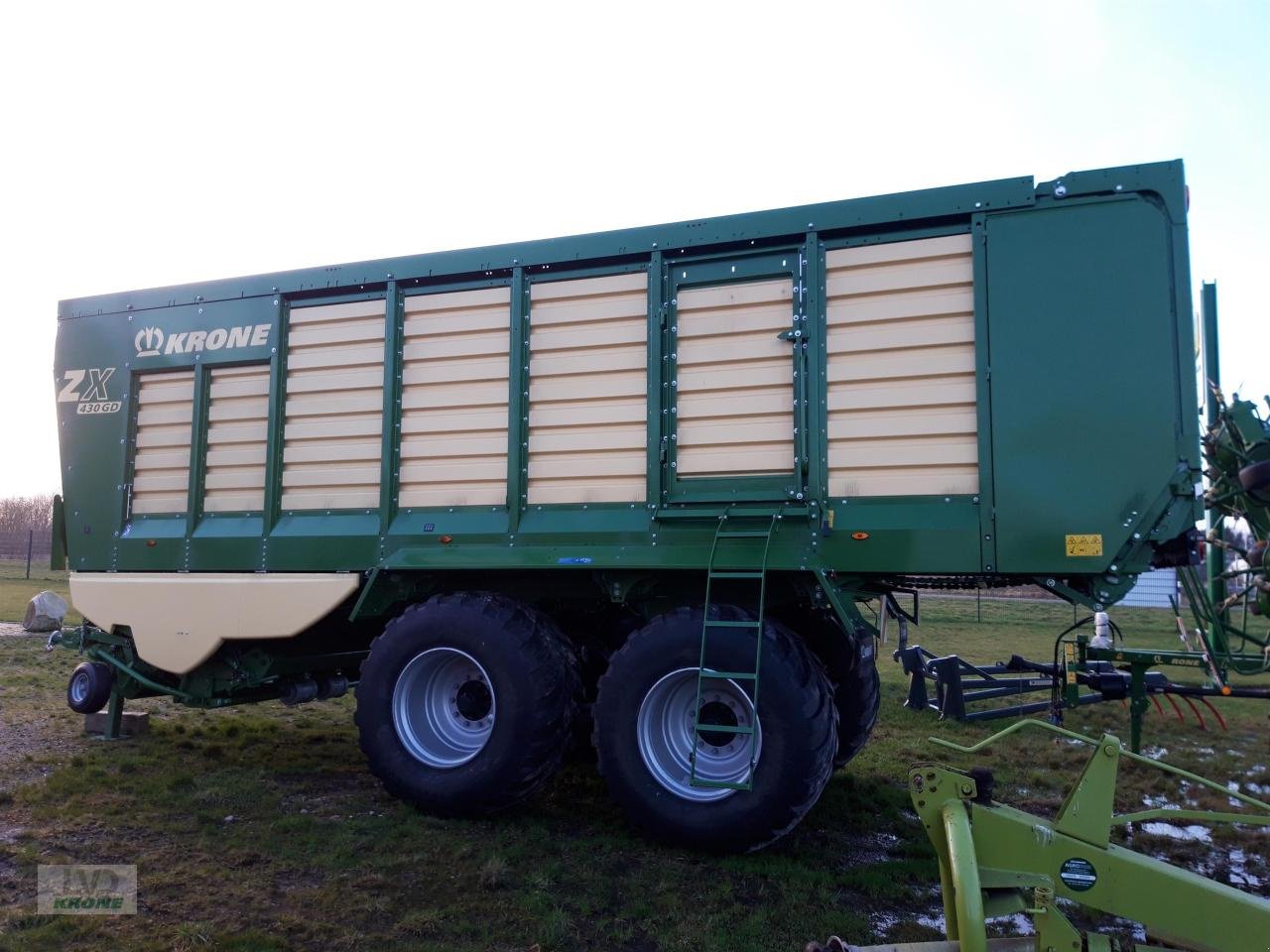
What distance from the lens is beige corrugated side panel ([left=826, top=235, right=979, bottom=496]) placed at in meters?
4.80

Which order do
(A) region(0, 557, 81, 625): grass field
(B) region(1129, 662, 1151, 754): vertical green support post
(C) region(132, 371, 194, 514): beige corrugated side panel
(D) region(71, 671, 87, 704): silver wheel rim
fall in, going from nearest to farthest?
(B) region(1129, 662, 1151, 754): vertical green support post
(C) region(132, 371, 194, 514): beige corrugated side panel
(D) region(71, 671, 87, 704): silver wheel rim
(A) region(0, 557, 81, 625): grass field

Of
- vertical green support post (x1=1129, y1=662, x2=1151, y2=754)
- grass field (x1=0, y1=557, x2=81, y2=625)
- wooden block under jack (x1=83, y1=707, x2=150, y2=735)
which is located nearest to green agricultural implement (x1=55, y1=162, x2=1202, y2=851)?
wooden block under jack (x1=83, y1=707, x2=150, y2=735)

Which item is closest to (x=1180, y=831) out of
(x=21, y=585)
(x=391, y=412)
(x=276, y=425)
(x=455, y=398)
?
(x=455, y=398)

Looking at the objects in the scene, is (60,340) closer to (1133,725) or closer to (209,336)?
(209,336)

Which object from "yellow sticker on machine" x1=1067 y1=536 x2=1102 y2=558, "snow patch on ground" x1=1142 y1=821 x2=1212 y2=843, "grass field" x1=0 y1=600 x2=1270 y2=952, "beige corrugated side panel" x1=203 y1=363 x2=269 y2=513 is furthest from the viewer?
"beige corrugated side panel" x1=203 y1=363 x2=269 y2=513

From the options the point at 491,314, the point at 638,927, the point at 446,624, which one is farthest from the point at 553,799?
the point at 491,314

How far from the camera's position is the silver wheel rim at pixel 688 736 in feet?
15.9

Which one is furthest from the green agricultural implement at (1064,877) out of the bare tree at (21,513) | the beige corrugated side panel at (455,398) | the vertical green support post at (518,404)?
the bare tree at (21,513)

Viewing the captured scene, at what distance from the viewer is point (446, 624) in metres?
5.38
